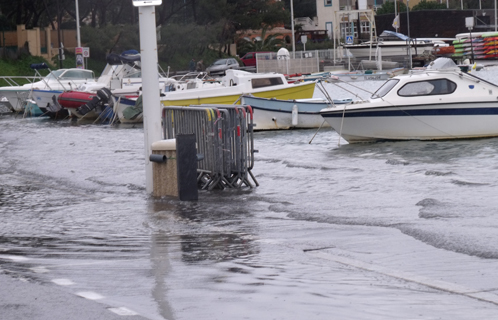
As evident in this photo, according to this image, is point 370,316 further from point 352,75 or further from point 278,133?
point 352,75

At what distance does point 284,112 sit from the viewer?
3141 cm

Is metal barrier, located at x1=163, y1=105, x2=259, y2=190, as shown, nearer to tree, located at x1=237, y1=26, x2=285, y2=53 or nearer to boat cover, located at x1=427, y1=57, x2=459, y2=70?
boat cover, located at x1=427, y1=57, x2=459, y2=70

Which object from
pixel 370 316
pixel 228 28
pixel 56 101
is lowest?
pixel 370 316

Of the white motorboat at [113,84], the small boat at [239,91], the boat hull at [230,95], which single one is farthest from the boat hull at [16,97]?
the boat hull at [230,95]

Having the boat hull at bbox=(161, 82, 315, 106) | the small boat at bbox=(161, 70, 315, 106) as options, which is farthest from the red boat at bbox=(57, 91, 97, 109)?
the boat hull at bbox=(161, 82, 315, 106)

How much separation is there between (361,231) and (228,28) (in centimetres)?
7124

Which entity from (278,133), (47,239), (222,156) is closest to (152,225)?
(47,239)

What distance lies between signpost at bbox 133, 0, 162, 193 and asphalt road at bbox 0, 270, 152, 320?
6467 mm

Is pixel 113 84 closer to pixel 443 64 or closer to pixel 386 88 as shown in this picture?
pixel 386 88

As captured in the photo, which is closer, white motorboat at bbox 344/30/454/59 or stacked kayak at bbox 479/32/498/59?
white motorboat at bbox 344/30/454/59

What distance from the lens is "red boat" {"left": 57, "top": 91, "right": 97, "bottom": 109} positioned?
41.0m

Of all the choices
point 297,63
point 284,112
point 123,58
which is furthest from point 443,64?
point 297,63

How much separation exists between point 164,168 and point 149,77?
147cm

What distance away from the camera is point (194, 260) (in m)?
8.35
